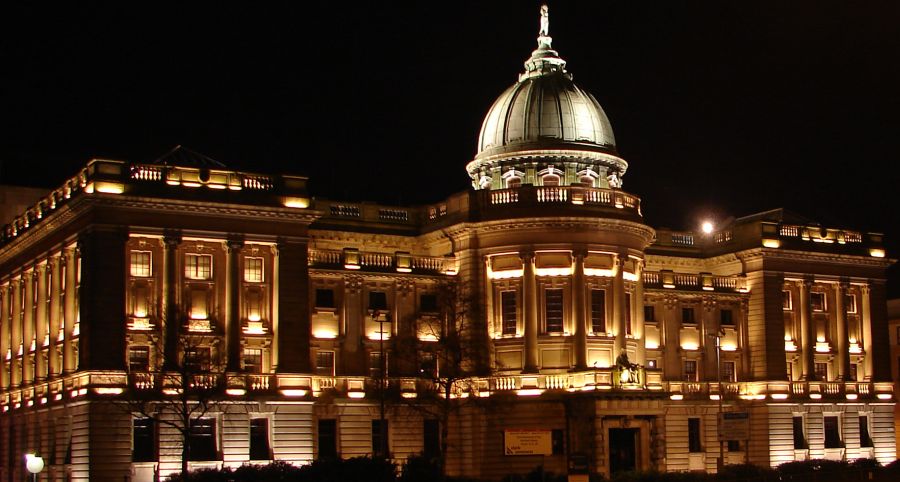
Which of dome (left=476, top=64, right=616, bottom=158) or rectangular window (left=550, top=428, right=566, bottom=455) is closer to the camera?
rectangular window (left=550, top=428, right=566, bottom=455)

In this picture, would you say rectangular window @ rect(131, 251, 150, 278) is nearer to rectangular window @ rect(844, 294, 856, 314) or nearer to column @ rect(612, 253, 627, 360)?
column @ rect(612, 253, 627, 360)

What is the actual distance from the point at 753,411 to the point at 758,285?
8.87m

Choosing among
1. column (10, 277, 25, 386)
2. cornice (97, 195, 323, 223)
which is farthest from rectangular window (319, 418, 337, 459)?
column (10, 277, 25, 386)

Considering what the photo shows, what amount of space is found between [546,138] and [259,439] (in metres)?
28.5

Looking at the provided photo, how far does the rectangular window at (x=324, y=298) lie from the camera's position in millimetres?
87375

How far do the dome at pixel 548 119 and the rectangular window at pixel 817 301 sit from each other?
19596 mm

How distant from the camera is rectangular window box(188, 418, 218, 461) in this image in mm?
77625

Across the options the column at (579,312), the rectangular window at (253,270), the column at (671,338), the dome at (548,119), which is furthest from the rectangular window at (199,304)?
the column at (671,338)

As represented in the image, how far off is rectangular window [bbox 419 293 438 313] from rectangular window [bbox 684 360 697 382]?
1988 centimetres

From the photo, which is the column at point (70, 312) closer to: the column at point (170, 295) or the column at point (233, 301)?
the column at point (170, 295)

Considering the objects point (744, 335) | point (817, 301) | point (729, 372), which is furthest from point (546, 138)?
point (817, 301)

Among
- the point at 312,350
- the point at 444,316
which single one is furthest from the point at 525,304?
the point at 312,350

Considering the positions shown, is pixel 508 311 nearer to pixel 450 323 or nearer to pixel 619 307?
pixel 450 323

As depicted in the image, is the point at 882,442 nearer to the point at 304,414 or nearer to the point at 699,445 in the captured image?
the point at 699,445
